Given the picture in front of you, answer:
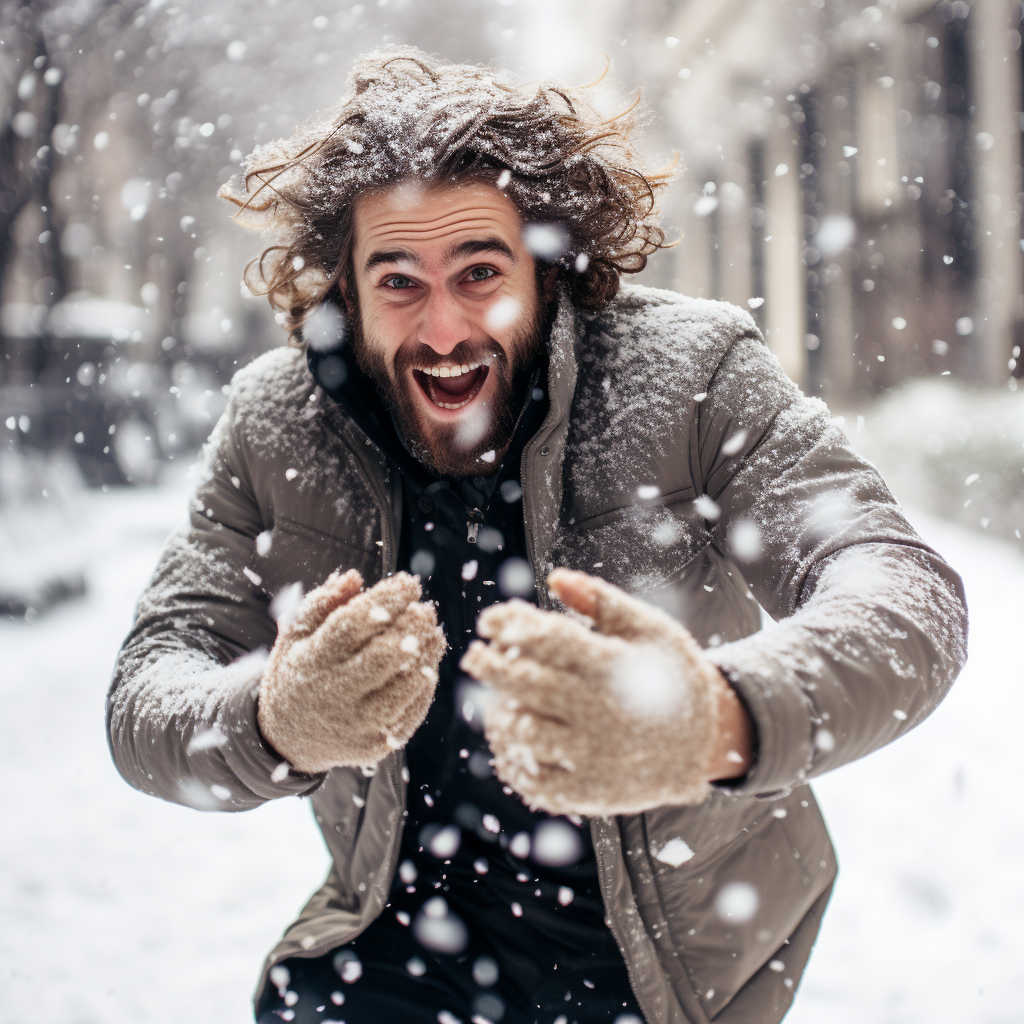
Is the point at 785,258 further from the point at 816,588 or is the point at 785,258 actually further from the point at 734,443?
the point at 816,588

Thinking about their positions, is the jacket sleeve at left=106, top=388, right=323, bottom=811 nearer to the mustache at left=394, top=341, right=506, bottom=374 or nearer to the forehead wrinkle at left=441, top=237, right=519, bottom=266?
the mustache at left=394, top=341, right=506, bottom=374

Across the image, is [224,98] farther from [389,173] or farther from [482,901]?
[482,901]

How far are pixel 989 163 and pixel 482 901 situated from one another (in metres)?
9.26

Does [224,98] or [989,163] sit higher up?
[224,98]

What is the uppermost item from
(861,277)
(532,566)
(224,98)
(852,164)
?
(224,98)

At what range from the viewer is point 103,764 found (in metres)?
4.46

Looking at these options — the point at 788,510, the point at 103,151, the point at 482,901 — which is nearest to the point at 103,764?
the point at 482,901

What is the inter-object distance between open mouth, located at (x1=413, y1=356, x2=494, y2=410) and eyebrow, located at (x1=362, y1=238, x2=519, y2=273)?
0.80ft

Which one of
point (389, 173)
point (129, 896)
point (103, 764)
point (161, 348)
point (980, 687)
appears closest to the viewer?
point (389, 173)

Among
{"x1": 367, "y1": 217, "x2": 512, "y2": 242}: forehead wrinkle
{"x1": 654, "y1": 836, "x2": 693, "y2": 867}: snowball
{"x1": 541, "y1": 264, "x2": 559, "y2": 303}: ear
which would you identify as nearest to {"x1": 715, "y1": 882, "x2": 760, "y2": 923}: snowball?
{"x1": 654, "y1": 836, "x2": 693, "y2": 867}: snowball

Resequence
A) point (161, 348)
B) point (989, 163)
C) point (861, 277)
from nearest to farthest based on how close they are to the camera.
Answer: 1. point (989, 163)
2. point (861, 277)
3. point (161, 348)

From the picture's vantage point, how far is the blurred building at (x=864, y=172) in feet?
28.3

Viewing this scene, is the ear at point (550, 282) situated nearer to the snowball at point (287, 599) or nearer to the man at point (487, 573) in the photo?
the man at point (487, 573)

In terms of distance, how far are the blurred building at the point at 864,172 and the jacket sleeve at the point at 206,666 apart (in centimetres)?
836
